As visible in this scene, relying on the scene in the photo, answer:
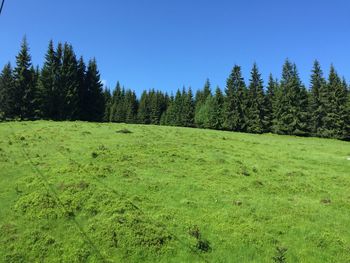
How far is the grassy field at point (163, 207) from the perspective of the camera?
41.4 ft

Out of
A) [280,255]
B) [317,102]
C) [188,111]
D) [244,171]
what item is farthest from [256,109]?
[280,255]

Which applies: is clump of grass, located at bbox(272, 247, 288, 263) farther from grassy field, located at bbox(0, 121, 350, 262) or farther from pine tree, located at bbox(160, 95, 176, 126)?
pine tree, located at bbox(160, 95, 176, 126)

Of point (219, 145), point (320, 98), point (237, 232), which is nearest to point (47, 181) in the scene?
point (237, 232)

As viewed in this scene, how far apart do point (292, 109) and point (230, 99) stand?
13401 millimetres

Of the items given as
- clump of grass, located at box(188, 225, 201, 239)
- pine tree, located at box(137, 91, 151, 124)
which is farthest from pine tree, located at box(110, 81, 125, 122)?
clump of grass, located at box(188, 225, 201, 239)

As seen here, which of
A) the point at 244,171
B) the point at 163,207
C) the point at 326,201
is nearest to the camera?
the point at 163,207

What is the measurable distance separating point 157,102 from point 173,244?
323ft

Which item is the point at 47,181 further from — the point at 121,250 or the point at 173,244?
the point at 173,244

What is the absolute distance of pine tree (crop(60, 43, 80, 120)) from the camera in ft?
189

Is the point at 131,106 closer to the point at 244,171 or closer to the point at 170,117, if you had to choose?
the point at 170,117

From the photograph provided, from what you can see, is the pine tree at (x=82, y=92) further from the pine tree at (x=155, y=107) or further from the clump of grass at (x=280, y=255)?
the clump of grass at (x=280, y=255)

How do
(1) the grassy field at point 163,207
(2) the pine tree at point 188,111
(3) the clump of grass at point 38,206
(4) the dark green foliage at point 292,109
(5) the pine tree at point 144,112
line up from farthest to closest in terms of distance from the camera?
(5) the pine tree at point 144,112
(2) the pine tree at point 188,111
(4) the dark green foliage at point 292,109
(3) the clump of grass at point 38,206
(1) the grassy field at point 163,207

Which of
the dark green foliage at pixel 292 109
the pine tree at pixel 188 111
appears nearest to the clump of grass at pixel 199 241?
the dark green foliage at pixel 292 109

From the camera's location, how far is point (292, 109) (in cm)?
6381
